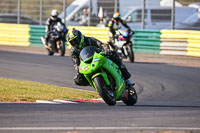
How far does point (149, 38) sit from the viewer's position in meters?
20.8

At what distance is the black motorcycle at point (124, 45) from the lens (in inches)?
672

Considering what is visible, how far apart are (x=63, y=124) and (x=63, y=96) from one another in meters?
3.65

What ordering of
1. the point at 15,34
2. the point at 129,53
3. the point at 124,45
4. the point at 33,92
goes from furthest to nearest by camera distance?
the point at 15,34, the point at 124,45, the point at 129,53, the point at 33,92

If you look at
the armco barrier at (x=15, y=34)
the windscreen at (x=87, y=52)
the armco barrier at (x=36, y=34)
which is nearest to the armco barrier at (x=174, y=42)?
the armco barrier at (x=36, y=34)

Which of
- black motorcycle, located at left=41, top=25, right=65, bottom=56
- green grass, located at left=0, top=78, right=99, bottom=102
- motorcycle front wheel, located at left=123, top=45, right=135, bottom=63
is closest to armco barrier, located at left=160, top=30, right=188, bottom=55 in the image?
motorcycle front wheel, located at left=123, top=45, right=135, bottom=63

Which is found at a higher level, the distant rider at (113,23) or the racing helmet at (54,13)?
the racing helmet at (54,13)

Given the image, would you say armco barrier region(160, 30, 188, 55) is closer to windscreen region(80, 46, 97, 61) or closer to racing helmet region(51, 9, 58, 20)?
racing helmet region(51, 9, 58, 20)

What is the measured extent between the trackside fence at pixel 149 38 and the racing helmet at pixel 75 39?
11.0m

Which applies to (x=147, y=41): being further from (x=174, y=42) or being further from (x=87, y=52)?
(x=87, y=52)

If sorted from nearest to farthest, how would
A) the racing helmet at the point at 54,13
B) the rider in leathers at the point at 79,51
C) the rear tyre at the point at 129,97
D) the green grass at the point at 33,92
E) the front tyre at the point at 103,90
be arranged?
1. the front tyre at the point at 103,90
2. the rider in leathers at the point at 79,51
3. the rear tyre at the point at 129,97
4. the green grass at the point at 33,92
5. the racing helmet at the point at 54,13

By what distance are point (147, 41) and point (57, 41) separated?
3892 mm

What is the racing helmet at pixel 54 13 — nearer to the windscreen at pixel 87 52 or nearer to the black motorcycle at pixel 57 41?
the black motorcycle at pixel 57 41

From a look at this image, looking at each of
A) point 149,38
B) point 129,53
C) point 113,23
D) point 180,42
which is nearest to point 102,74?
point 129,53

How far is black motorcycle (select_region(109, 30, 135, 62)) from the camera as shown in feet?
56.0
